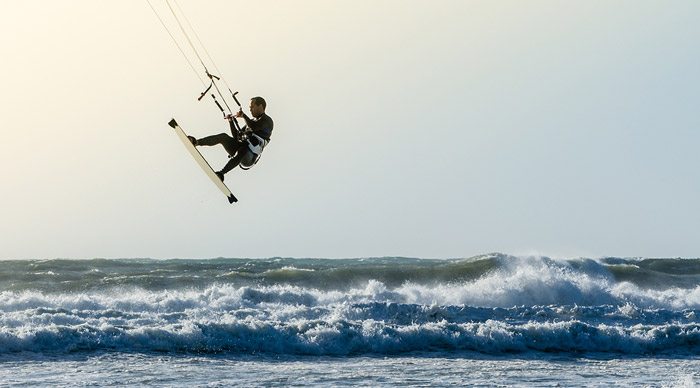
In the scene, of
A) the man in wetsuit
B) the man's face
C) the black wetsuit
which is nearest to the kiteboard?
the man in wetsuit

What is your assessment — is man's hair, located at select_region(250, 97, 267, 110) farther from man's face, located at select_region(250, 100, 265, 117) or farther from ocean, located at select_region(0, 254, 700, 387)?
ocean, located at select_region(0, 254, 700, 387)

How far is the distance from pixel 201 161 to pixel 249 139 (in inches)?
38.8

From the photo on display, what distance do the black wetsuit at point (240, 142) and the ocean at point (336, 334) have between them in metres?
3.16

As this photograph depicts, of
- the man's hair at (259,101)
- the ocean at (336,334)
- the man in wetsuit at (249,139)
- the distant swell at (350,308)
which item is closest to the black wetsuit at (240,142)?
the man in wetsuit at (249,139)

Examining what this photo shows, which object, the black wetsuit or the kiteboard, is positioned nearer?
the black wetsuit

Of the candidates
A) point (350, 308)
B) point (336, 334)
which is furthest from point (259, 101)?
point (350, 308)

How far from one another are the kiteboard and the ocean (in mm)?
2659

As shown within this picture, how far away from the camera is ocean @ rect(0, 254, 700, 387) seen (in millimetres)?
12969

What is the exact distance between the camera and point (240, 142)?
12.6m

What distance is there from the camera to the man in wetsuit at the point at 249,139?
41.2 feet

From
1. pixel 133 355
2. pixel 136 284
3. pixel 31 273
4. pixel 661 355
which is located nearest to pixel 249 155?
pixel 133 355

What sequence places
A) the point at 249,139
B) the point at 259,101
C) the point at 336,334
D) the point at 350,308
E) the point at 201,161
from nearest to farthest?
the point at 249,139, the point at 259,101, the point at 201,161, the point at 336,334, the point at 350,308

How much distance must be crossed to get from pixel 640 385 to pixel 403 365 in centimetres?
361

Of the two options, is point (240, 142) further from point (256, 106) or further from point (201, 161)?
point (201, 161)
